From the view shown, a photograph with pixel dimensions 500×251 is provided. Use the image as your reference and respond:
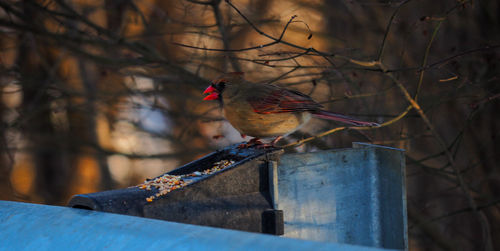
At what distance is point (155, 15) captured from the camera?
5875mm

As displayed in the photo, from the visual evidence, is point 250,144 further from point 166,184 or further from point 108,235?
point 108,235

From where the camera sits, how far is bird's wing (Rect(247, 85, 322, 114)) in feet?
9.28

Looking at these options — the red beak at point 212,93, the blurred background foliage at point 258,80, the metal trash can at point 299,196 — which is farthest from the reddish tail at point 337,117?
the blurred background foliage at point 258,80

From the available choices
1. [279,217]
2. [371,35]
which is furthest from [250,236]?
[371,35]

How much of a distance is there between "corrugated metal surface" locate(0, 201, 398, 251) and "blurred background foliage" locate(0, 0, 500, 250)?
3.18m

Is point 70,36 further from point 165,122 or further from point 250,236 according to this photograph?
point 250,236

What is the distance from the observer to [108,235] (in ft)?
4.43

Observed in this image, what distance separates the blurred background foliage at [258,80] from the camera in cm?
499

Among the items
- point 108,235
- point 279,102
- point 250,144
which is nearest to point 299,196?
point 250,144

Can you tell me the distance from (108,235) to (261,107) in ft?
5.20

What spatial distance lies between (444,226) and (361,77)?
272 cm

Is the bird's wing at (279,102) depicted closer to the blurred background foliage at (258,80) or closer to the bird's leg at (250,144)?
the bird's leg at (250,144)

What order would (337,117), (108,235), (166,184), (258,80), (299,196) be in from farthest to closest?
(258,80)
(337,117)
(299,196)
(166,184)
(108,235)

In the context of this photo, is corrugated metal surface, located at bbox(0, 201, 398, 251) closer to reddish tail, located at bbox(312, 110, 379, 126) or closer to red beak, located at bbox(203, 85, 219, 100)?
red beak, located at bbox(203, 85, 219, 100)
